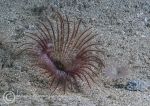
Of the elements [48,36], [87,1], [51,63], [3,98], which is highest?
[87,1]

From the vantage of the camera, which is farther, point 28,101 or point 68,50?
point 68,50

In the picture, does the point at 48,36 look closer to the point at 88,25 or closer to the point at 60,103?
the point at 88,25

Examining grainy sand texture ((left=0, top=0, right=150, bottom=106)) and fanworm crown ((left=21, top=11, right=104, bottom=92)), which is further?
fanworm crown ((left=21, top=11, right=104, bottom=92))

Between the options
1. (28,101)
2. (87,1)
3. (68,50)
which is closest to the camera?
(28,101)

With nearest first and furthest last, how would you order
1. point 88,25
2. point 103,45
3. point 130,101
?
1. point 130,101
2. point 103,45
3. point 88,25

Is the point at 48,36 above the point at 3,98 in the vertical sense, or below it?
above

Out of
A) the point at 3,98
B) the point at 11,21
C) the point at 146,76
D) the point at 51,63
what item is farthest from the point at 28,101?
the point at 11,21

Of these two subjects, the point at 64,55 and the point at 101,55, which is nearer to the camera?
the point at 64,55

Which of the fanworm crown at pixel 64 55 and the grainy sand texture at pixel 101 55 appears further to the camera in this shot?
the fanworm crown at pixel 64 55
